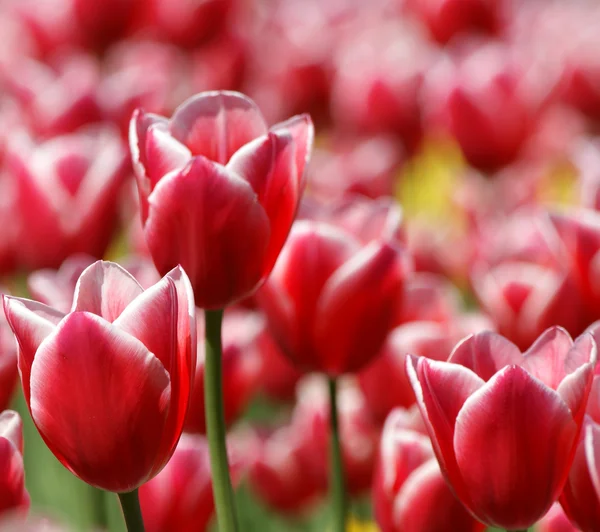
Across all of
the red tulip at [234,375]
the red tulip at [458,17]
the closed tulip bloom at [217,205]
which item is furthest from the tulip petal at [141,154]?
the red tulip at [458,17]

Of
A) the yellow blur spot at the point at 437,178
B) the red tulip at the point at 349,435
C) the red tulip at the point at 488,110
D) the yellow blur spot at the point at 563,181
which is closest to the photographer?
the red tulip at the point at 349,435

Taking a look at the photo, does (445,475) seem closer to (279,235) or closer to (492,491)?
→ (492,491)

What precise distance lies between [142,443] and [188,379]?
0.14ft

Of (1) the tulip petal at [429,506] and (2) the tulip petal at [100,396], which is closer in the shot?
(2) the tulip petal at [100,396]

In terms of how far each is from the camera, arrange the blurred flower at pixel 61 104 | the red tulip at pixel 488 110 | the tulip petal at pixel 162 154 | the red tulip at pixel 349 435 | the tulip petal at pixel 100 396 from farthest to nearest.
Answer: the red tulip at pixel 488 110 → the blurred flower at pixel 61 104 → the red tulip at pixel 349 435 → the tulip petal at pixel 162 154 → the tulip petal at pixel 100 396

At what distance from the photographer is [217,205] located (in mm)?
648

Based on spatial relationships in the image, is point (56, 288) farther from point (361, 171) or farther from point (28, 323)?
point (361, 171)

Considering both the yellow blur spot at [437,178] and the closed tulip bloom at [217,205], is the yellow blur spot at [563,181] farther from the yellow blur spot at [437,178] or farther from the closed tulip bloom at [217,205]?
the closed tulip bloom at [217,205]

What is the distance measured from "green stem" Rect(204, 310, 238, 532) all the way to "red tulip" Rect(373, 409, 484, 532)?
0.45 ft

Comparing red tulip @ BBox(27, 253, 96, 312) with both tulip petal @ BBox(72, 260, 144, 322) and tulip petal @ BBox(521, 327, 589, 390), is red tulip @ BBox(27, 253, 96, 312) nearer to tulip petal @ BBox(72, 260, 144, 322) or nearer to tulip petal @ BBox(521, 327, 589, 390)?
tulip petal @ BBox(72, 260, 144, 322)

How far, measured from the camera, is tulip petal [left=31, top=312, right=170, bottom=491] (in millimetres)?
547

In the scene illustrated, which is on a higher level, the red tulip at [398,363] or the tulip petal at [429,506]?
the tulip petal at [429,506]

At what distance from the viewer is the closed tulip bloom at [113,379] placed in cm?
55

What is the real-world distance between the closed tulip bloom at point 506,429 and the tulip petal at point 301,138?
0.54 feet
